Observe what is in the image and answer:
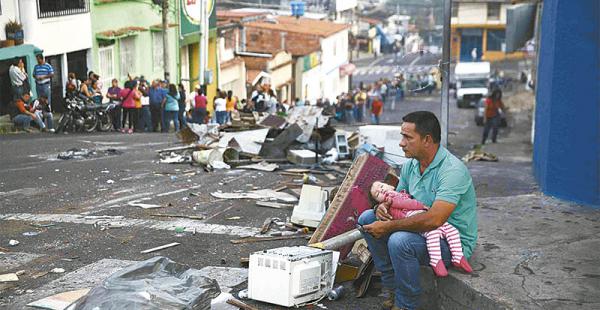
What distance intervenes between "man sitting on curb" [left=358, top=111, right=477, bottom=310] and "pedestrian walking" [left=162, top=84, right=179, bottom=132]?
17290 millimetres

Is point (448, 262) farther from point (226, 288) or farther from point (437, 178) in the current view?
point (226, 288)

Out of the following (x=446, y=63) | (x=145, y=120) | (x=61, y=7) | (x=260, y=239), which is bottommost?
(x=145, y=120)

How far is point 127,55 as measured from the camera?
107ft

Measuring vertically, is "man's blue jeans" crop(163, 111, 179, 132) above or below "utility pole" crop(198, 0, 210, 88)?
below

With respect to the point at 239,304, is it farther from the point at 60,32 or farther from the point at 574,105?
the point at 60,32

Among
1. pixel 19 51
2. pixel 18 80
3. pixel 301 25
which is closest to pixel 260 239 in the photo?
pixel 18 80

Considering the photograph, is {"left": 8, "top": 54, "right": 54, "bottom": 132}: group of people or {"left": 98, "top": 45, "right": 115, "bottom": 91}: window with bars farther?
{"left": 98, "top": 45, "right": 115, "bottom": 91}: window with bars

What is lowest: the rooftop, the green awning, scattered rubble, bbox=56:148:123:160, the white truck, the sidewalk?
the white truck

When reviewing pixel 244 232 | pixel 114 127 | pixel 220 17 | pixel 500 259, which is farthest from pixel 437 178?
pixel 220 17

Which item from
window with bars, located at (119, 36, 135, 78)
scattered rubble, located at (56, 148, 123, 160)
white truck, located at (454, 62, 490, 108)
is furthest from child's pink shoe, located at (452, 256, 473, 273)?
white truck, located at (454, 62, 490, 108)

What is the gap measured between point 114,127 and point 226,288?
16.6 metres

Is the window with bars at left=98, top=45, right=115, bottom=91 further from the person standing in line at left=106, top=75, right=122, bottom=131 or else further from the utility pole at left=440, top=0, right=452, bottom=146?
the utility pole at left=440, top=0, right=452, bottom=146

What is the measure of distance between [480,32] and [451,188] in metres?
70.5

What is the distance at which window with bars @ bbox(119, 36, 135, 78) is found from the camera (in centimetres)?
3197
